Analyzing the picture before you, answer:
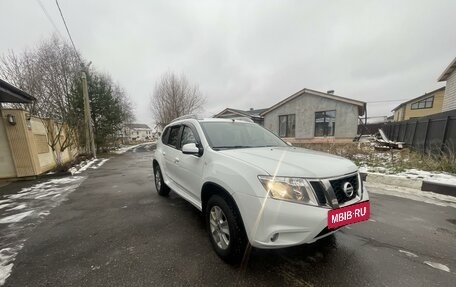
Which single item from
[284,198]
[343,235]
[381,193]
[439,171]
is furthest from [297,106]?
[284,198]

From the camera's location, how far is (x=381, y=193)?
195 inches

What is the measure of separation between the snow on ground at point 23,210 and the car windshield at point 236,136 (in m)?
2.79

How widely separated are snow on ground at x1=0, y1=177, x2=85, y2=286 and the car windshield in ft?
9.14

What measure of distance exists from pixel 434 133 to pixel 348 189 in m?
9.16

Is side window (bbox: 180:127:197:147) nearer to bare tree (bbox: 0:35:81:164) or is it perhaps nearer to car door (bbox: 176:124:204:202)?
car door (bbox: 176:124:204:202)

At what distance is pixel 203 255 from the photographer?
2.50 meters

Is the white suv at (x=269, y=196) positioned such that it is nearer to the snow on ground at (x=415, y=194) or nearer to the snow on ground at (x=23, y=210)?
the snow on ground at (x=23, y=210)

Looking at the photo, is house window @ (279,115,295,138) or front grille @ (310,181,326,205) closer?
front grille @ (310,181,326,205)

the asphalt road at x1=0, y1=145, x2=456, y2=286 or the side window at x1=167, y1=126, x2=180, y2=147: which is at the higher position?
the side window at x1=167, y1=126, x2=180, y2=147

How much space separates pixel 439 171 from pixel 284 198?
7.05 meters

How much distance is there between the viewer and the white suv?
1826 millimetres

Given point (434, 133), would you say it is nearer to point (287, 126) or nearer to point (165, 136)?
point (165, 136)

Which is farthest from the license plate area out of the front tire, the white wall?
the white wall

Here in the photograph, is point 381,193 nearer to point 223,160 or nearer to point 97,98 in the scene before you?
point 223,160
